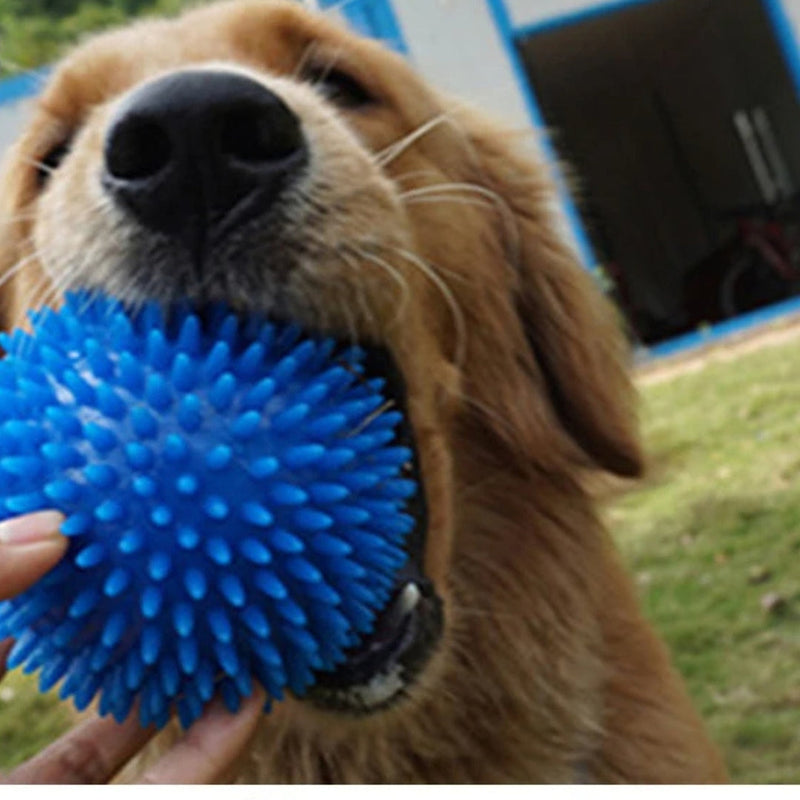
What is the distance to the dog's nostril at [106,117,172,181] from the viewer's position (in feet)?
5.32

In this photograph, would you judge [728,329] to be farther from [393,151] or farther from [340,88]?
[393,151]

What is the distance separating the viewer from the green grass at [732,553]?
135 inches

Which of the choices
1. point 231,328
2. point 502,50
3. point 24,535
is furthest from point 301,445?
point 502,50

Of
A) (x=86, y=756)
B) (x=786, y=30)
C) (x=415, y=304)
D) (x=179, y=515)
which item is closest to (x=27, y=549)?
(x=179, y=515)

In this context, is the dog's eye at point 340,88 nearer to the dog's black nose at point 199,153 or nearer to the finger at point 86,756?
the dog's black nose at point 199,153

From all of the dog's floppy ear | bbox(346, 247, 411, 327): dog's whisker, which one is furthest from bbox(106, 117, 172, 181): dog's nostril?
the dog's floppy ear

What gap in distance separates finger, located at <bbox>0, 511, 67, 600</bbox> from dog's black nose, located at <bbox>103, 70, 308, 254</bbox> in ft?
1.70

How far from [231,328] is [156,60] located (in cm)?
83

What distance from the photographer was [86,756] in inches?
64.1

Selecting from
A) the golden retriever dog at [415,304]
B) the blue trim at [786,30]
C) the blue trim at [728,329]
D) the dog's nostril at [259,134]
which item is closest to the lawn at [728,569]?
the golden retriever dog at [415,304]

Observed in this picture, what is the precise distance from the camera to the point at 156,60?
2.19 metres

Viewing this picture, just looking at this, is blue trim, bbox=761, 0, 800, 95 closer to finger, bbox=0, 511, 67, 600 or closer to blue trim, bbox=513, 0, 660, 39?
blue trim, bbox=513, 0, 660, 39

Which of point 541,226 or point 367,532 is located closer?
point 367,532

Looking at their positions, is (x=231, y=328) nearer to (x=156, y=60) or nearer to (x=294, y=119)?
(x=294, y=119)
